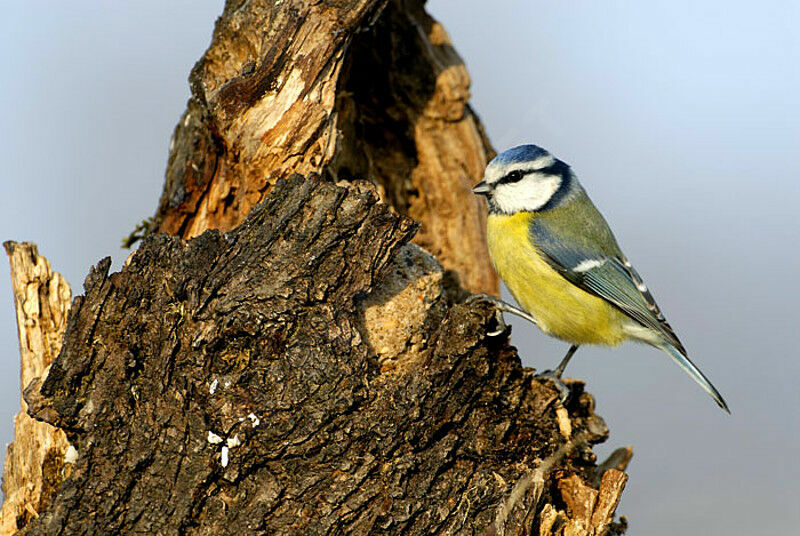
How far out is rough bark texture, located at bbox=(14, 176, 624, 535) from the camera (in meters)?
2.11

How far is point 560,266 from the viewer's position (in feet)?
9.68

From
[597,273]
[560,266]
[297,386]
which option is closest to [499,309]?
[560,266]

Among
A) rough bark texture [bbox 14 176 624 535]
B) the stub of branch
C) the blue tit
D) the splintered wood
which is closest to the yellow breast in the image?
the blue tit

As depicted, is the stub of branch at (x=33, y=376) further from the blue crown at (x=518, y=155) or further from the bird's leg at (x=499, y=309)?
the blue crown at (x=518, y=155)

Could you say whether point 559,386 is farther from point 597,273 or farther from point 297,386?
point 297,386

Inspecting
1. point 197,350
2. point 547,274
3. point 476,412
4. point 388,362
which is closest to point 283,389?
point 197,350

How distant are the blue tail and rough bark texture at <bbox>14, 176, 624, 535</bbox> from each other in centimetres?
83

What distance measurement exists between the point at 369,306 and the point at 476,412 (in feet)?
1.62

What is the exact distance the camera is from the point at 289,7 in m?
2.75

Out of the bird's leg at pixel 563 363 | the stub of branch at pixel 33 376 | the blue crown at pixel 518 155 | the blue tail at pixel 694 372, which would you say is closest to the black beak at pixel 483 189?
the blue crown at pixel 518 155

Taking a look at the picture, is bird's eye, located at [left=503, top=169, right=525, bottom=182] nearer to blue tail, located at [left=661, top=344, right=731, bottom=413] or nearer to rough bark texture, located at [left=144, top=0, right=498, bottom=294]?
rough bark texture, located at [left=144, top=0, right=498, bottom=294]

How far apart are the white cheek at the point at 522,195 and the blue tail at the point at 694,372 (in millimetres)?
777

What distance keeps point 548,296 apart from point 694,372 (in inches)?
25.2

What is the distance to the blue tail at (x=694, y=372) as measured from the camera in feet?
9.46
